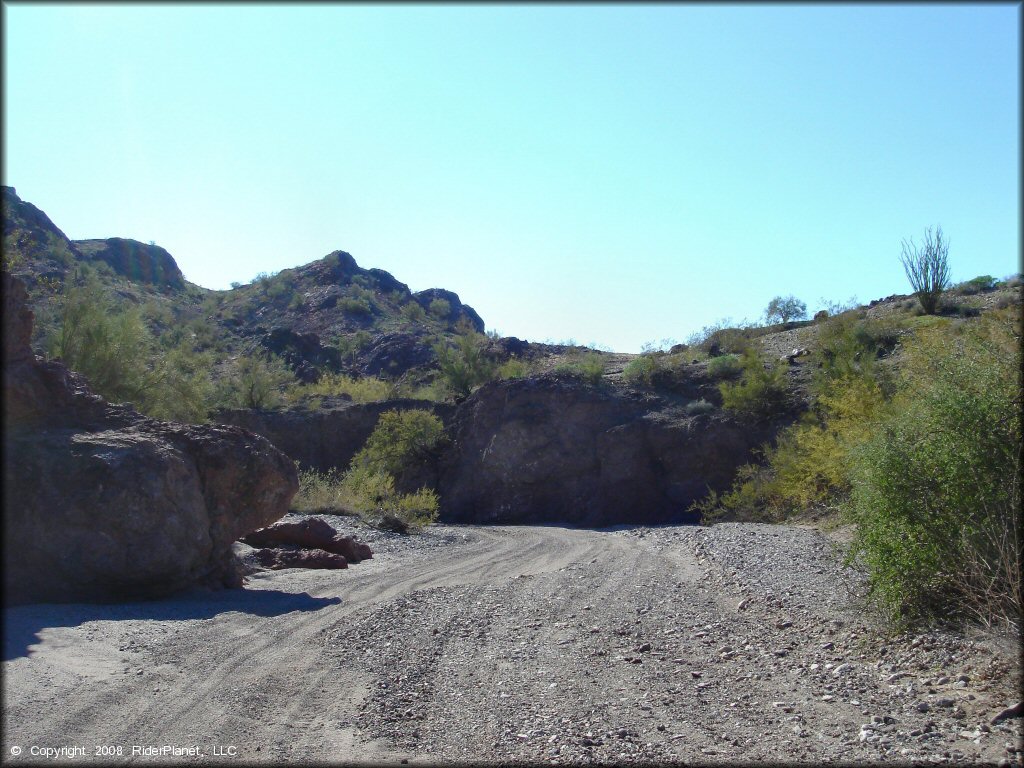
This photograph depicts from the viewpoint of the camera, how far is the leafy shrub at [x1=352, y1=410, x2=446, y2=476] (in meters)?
33.7

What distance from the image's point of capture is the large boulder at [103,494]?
1188cm

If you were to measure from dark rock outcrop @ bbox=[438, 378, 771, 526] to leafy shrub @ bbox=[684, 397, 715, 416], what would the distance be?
0.32m

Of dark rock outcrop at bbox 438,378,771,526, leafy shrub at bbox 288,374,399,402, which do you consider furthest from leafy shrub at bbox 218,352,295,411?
dark rock outcrop at bbox 438,378,771,526

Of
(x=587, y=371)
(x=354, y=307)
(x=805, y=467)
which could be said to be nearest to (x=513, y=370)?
(x=587, y=371)

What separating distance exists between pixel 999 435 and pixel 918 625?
224 centimetres

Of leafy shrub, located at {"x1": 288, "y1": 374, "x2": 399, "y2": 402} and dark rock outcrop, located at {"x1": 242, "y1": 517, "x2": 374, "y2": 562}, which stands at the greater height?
leafy shrub, located at {"x1": 288, "y1": 374, "x2": 399, "y2": 402}

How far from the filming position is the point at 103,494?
1231 centimetres

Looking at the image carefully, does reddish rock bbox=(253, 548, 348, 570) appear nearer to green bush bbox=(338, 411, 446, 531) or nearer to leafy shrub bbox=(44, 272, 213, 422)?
leafy shrub bbox=(44, 272, 213, 422)

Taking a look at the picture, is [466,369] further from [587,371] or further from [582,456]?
[582,456]

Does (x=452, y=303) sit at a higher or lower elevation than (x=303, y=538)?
higher

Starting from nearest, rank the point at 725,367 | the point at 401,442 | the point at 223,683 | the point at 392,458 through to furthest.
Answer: the point at 223,683
the point at 392,458
the point at 401,442
the point at 725,367

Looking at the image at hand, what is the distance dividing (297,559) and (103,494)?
5.76 meters

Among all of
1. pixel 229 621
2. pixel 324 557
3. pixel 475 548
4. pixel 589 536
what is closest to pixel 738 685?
pixel 229 621

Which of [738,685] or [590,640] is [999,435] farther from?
[590,640]
